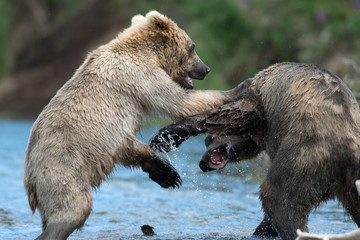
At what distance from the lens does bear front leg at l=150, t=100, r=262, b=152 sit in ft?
17.7

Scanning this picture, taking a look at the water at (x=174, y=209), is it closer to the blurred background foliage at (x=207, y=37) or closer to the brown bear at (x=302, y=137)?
the brown bear at (x=302, y=137)

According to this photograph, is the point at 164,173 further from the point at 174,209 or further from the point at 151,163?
the point at 174,209

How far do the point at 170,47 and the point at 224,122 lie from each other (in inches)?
39.9

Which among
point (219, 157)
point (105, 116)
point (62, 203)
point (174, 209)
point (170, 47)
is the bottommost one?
point (174, 209)

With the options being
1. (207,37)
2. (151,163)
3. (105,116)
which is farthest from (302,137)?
(207,37)

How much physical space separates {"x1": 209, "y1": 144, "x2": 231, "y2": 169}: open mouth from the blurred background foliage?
4324 mm

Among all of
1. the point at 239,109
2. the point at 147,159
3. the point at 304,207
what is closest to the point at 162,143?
the point at 147,159

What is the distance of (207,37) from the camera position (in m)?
18.3

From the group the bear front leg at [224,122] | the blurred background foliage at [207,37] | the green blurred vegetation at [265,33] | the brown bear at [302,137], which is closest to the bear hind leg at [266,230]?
the brown bear at [302,137]

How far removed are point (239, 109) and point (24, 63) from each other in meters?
21.1

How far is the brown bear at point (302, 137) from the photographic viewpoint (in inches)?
181

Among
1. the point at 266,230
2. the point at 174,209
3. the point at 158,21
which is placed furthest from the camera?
the point at 174,209

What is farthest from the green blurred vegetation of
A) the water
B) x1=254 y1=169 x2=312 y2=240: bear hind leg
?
x1=254 y1=169 x2=312 y2=240: bear hind leg

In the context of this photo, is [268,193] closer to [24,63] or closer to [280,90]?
[280,90]
